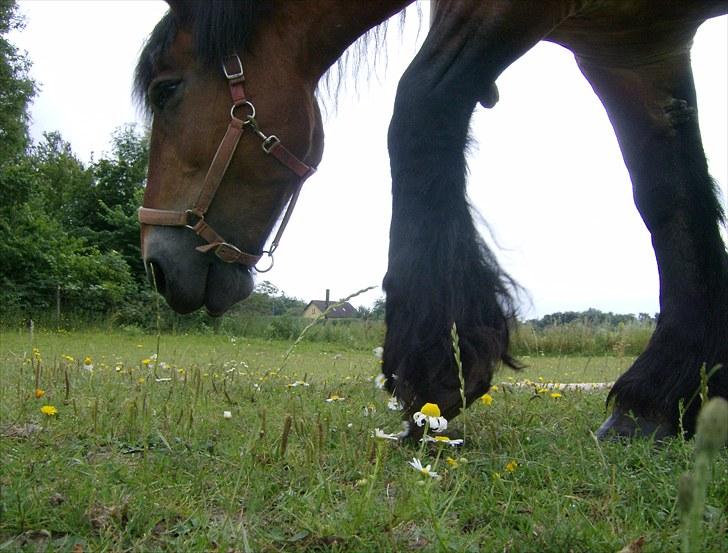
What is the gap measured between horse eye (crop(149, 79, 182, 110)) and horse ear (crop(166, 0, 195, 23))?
24cm

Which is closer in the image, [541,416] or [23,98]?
[541,416]

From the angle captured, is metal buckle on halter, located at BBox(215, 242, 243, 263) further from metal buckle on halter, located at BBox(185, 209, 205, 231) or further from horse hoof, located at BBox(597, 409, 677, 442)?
horse hoof, located at BBox(597, 409, 677, 442)

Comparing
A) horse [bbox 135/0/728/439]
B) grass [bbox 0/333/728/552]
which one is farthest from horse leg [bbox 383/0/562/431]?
grass [bbox 0/333/728/552]

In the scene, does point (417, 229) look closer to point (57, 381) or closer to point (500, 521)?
point (500, 521)

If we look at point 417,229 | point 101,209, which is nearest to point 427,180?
point 417,229

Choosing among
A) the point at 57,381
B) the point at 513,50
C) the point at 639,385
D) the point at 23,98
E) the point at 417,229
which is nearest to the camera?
the point at 417,229

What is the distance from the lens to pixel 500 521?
4.34 ft

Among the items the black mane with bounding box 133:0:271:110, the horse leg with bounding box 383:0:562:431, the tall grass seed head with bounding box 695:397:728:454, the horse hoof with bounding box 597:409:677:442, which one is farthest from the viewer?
the black mane with bounding box 133:0:271:110

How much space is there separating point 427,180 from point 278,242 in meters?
0.92

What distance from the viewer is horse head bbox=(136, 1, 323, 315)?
240 cm

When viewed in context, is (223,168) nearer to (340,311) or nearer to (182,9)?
(182,9)

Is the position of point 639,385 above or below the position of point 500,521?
above

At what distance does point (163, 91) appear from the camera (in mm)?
2521

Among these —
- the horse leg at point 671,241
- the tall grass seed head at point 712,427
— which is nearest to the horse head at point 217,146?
the horse leg at point 671,241
